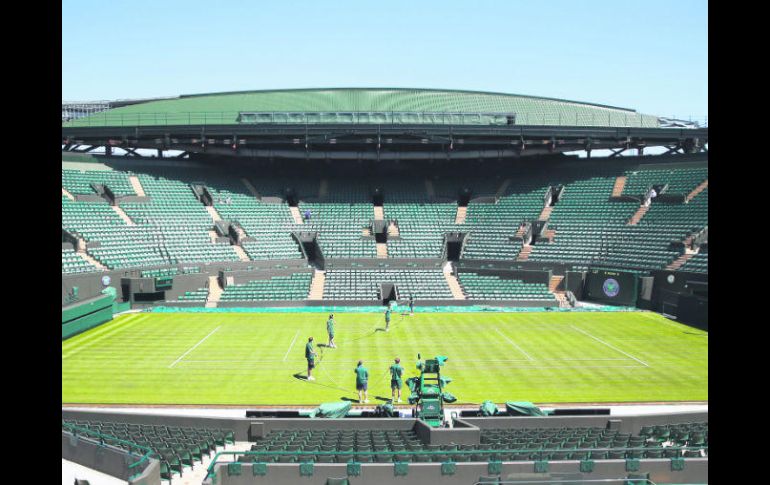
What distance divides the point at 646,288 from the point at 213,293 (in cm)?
3249

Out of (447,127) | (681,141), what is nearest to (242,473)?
(447,127)

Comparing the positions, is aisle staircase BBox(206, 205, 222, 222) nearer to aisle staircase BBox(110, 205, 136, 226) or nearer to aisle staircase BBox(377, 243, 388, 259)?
aisle staircase BBox(110, 205, 136, 226)

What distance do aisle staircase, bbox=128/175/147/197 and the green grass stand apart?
703 inches

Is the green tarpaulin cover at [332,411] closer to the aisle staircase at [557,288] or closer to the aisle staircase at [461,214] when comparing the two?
the aisle staircase at [557,288]

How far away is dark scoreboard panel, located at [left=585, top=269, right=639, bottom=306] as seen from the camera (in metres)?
46.1

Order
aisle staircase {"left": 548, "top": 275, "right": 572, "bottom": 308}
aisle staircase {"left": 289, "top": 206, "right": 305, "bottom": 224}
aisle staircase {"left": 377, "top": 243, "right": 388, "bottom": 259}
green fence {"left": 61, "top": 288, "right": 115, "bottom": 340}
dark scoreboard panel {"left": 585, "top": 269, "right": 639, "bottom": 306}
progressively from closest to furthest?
green fence {"left": 61, "top": 288, "right": 115, "bottom": 340} < dark scoreboard panel {"left": 585, "top": 269, "right": 639, "bottom": 306} < aisle staircase {"left": 548, "top": 275, "right": 572, "bottom": 308} < aisle staircase {"left": 377, "top": 243, "right": 388, "bottom": 259} < aisle staircase {"left": 289, "top": 206, "right": 305, "bottom": 224}

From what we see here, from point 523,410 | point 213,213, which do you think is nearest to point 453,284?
point 213,213

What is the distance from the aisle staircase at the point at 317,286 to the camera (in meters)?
47.2

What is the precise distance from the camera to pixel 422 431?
52.1 ft

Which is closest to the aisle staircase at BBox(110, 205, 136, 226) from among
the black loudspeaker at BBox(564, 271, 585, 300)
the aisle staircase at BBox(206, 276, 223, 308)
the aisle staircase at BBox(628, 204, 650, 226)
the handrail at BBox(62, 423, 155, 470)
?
the aisle staircase at BBox(206, 276, 223, 308)

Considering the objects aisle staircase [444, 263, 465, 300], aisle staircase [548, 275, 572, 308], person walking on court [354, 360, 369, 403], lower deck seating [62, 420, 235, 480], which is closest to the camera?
lower deck seating [62, 420, 235, 480]

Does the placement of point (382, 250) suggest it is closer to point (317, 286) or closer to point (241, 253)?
point (317, 286)

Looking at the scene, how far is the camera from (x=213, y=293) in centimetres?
4759
